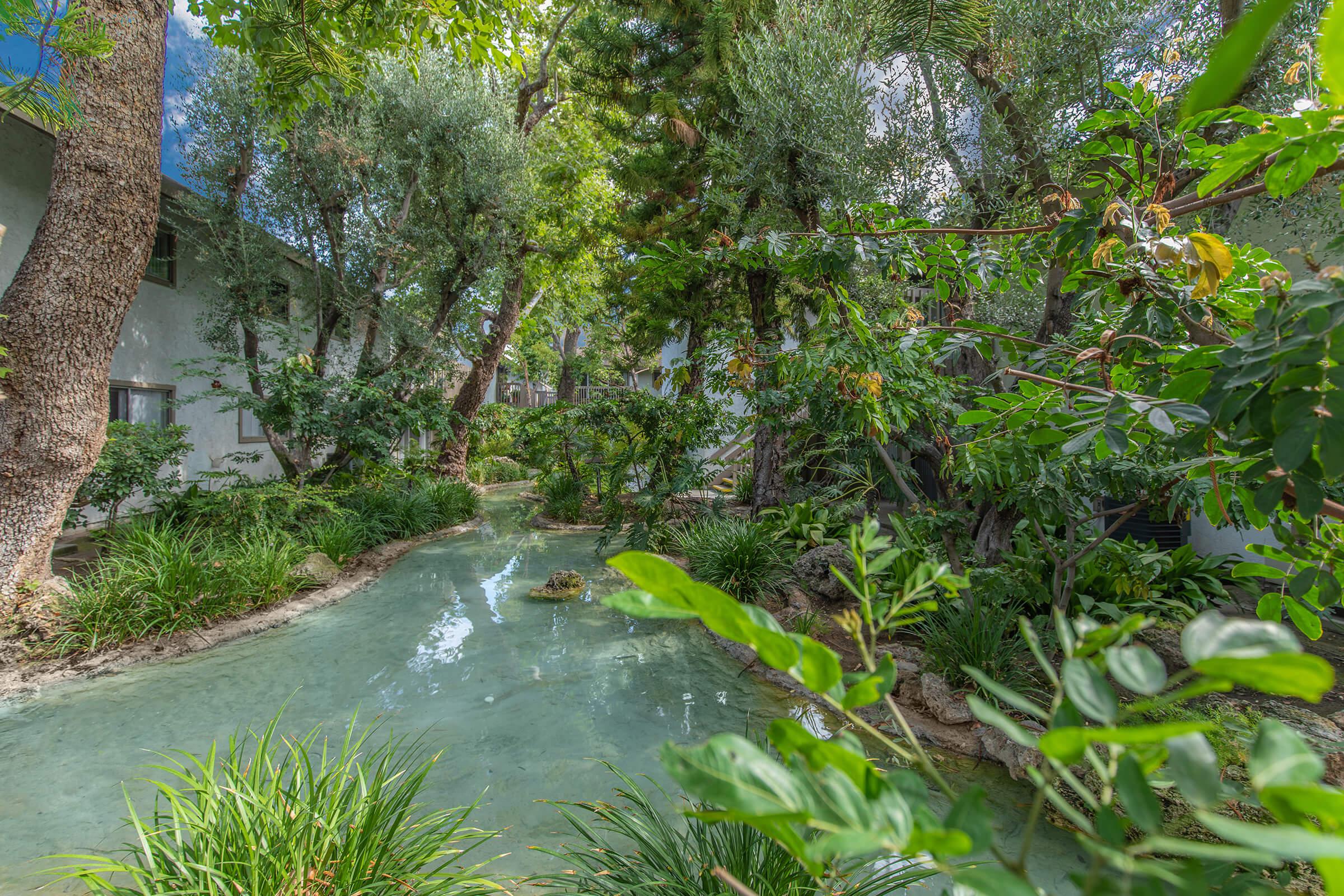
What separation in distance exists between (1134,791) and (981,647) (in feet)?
11.2

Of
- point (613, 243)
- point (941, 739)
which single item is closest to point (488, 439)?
point (613, 243)

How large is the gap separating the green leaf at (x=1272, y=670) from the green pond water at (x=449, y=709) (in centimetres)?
244

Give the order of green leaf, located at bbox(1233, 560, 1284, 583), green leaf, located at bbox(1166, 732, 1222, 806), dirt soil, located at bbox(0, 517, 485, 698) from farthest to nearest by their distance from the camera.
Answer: dirt soil, located at bbox(0, 517, 485, 698) < green leaf, located at bbox(1233, 560, 1284, 583) < green leaf, located at bbox(1166, 732, 1222, 806)

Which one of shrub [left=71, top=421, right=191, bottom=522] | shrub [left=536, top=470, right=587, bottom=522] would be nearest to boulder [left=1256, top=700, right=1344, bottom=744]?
shrub [left=536, top=470, right=587, bottom=522]

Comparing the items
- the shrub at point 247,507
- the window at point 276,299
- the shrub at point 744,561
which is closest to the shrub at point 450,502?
the shrub at point 247,507

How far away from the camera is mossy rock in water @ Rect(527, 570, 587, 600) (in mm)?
5613

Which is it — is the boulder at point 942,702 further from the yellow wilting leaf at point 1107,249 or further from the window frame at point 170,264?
the window frame at point 170,264

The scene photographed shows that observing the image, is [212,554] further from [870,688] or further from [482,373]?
[482,373]

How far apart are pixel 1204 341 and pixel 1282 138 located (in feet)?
1.47

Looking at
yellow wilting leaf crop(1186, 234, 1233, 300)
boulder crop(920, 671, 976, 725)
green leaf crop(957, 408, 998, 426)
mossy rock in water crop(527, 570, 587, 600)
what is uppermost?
yellow wilting leaf crop(1186, 234, 1233, 300)

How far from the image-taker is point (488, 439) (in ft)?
44.8

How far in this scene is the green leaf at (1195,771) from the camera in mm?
393

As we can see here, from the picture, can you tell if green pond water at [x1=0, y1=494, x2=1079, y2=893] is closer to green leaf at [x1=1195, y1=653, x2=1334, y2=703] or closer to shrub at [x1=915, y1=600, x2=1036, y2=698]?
shrub at [x1=915, y1=600, x2=1036, y2=698]

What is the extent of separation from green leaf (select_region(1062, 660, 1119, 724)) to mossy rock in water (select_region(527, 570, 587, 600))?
5461 mm
